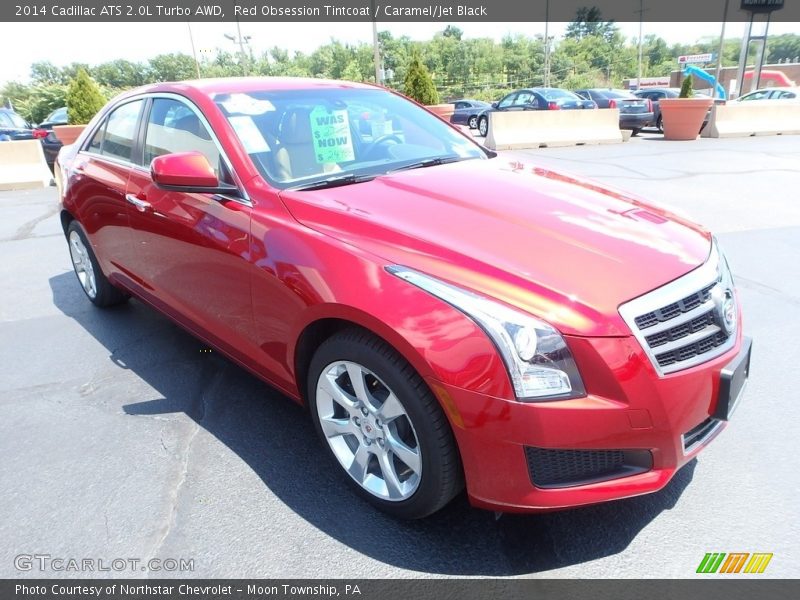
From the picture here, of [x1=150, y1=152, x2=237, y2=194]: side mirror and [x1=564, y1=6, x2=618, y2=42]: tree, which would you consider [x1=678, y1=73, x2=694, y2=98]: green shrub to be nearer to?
[x1=150, y1=152, x2=237, y2=194]: side mirror

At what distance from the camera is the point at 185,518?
7.78ft

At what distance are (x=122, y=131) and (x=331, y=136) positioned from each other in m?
1.77

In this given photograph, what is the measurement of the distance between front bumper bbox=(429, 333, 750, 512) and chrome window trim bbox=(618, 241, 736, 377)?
0.03m

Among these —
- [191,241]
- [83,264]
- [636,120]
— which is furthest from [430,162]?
[636,120]

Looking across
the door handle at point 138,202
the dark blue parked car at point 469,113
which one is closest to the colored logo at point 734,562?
the door handle at point 138,202

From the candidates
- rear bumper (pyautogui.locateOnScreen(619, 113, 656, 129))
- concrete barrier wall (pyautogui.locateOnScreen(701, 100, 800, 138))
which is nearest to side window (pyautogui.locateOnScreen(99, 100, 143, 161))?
concrete barrier wall (pyautogui.locateOnScreen(701, 100, 800, 138))

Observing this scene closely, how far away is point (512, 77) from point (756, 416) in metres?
73.6

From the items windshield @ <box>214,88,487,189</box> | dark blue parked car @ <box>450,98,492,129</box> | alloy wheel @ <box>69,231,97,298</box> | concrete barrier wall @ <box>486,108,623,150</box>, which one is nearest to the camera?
windshield @ <box>214,88,487,189</box>

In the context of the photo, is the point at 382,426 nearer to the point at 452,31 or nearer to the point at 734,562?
the point at 734,562

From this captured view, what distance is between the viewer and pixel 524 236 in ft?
7.31

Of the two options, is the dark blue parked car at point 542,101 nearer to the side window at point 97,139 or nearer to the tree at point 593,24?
the side window at point 97,139

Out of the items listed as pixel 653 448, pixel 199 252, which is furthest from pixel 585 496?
pixel 199 252

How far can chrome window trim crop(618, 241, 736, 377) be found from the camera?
1.87 metres

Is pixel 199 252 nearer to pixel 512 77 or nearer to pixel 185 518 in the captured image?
pixel 185 518
